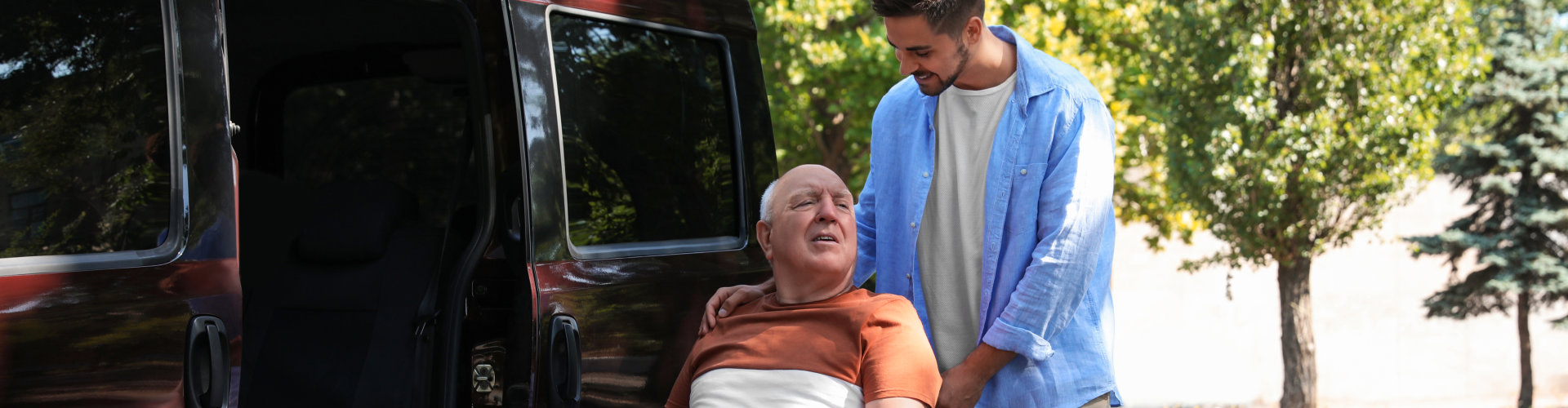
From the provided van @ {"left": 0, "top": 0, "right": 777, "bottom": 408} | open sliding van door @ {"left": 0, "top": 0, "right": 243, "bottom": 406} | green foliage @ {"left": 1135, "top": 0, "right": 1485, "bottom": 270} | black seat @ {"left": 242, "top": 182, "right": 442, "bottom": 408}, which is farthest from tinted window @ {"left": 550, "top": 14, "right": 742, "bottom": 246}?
green foliage @ {"left": 1135, "top": 0, "right": 1485, "bottom": 270}

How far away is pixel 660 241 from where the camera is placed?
10.6 feet

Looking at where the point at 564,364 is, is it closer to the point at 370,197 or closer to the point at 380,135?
the point at 370,197

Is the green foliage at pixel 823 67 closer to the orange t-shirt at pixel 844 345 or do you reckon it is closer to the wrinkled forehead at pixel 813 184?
the wrinkled forehead at pixel 813 184

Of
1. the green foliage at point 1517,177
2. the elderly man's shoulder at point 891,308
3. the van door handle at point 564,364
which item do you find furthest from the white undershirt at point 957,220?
the green foliage at point 1517,177

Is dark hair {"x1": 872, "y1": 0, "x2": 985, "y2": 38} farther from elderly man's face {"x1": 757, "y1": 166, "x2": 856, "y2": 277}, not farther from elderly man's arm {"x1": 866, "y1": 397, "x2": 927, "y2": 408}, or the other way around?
elderly man's arm {"x1": 866, "y1": 397, "x2": 927, "y2": 408}

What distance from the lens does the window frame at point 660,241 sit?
2.88m

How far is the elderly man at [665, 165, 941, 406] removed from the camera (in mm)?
2295

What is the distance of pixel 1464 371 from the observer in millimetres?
18281

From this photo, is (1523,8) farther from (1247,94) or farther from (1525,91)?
(1247,94)

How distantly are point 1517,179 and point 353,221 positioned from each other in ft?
42.9

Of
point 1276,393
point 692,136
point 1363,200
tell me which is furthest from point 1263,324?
point 692,136

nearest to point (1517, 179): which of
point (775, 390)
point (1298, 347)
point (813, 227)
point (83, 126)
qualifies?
point (1298, 347)

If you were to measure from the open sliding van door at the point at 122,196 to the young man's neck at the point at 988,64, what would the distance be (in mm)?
1438

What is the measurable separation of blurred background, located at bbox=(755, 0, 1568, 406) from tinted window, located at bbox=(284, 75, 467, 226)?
6.15 meters
